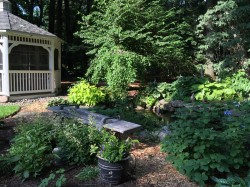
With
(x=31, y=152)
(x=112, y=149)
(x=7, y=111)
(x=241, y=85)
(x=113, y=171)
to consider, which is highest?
(x=241, y=85)

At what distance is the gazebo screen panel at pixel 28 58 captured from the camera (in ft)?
Result: 36.6

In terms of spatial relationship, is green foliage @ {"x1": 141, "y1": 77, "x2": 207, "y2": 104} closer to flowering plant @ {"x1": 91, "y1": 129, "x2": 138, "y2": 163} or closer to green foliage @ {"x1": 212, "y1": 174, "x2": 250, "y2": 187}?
flowering plant @ {"x1": 91, "y1": 129, "x2": 138, "y2": 163}

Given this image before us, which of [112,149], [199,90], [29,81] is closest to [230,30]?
[199,90]

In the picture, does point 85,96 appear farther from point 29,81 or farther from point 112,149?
point 112,149

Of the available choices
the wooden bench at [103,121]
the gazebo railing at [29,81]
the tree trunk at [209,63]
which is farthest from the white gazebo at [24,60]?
the tree trunk at [209,63]

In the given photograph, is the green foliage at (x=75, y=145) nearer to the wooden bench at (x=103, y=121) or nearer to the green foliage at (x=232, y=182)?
the wooden bench at (x=103, y=121)

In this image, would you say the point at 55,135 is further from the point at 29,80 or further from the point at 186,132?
the point at 29,80

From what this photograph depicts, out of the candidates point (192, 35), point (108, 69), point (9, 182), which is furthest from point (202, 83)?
point (9, 182)

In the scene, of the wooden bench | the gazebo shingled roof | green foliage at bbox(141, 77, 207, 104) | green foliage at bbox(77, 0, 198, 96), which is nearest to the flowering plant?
the wooden bench

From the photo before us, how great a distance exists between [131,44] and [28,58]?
4.22 metres

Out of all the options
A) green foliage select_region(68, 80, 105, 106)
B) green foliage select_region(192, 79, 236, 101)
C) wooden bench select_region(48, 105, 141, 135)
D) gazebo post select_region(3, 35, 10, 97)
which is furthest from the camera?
gazebo post select_region(3, 35, 10, 97)

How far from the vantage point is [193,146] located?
11.8ft

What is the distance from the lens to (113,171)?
3.48m

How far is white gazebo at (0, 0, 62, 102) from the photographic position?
10297mm
